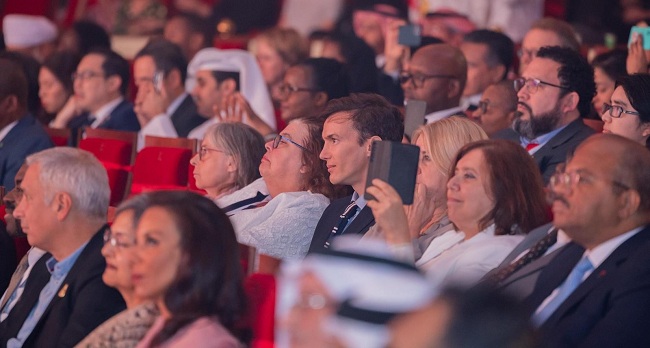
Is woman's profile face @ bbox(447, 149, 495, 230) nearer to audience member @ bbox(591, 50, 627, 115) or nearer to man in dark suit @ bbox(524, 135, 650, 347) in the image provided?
man in dark suit @ bbox(524, 135, 650, 347)

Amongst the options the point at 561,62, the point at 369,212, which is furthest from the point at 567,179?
the point at 561,62

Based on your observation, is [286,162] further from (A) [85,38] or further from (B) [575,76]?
(A) [85,38]

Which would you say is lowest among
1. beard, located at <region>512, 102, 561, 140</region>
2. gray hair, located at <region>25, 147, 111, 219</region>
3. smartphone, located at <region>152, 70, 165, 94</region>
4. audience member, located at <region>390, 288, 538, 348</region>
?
smartphone, located at <region>152, 70, 165, 94</region>

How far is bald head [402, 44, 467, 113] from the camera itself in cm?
541

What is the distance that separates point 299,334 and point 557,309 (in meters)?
1.11

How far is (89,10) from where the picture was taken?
985 cm

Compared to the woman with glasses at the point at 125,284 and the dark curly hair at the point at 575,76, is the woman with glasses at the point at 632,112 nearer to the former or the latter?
the dark curly hair at the point at 575,76

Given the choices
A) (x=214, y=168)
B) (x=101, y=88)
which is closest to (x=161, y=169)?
(x=214, y=168)

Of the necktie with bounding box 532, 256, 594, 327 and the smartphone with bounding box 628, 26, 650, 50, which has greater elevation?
the smartphone with bounding box 628, 26, 650, 50

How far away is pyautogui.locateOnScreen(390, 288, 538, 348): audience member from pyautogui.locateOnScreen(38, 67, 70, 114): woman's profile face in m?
5.92

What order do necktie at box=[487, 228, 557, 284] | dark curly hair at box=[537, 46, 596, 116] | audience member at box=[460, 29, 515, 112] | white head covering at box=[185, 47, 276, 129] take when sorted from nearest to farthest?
necktie at box=[487, 228, 557, 284] < dark curly hair at box=[537, 46, 596, 116] < audience member at box=[460, 29, 515, 112] < white head covering at box=[185, 47, 276, 129]

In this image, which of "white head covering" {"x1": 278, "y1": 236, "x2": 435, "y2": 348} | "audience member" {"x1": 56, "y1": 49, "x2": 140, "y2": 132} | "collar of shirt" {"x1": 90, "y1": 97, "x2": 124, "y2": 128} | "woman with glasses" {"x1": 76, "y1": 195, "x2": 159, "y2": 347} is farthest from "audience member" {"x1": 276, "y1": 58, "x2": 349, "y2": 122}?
"white head covering" {"x1": 278, "y1": 236, "x2": 435, "y2": 348}

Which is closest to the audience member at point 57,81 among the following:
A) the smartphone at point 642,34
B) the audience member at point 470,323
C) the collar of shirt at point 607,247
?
the smartphone at point 642,34

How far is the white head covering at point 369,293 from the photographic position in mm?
1588
